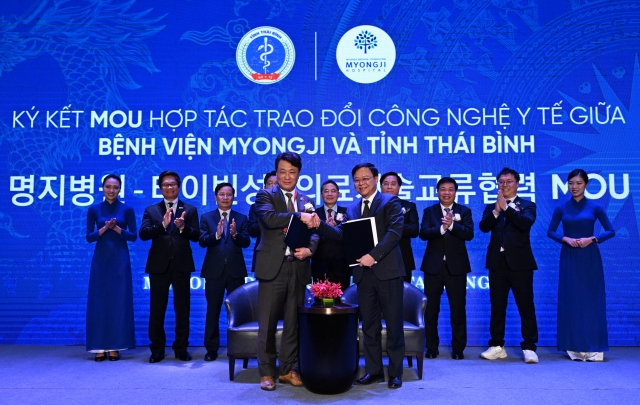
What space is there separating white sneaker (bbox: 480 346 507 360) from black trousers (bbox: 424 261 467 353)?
0.19 meters

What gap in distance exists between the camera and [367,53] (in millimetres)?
6047

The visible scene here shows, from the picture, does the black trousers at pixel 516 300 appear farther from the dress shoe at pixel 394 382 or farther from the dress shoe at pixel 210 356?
the dress shoe at pixel 210 356

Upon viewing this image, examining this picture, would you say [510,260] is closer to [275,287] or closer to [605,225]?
[605,225]

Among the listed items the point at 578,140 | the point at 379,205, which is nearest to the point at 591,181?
the point at 578,140

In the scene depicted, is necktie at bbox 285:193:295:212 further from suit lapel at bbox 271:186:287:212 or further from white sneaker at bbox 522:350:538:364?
white sneaker at bbox 522:350:538:364

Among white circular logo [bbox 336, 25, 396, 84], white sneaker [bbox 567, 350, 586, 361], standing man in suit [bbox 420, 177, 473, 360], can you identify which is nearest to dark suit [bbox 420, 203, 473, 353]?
standing man in suit [bbox 420, 177, 473, 360]

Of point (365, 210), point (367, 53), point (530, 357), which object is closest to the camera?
point (365, 210)

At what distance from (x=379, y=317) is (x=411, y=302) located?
0.71 m

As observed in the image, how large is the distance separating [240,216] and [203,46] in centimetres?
198

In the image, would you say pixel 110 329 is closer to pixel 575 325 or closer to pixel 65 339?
pixel 65 339

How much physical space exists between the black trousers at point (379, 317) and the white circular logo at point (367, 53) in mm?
2761

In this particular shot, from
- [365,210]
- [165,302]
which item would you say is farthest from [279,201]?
[165,302]

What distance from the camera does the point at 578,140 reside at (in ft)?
19.4

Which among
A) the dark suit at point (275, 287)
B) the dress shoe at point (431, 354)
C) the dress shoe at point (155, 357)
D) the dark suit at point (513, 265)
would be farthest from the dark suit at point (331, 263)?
A: the dress shoe at point (155, 357)
